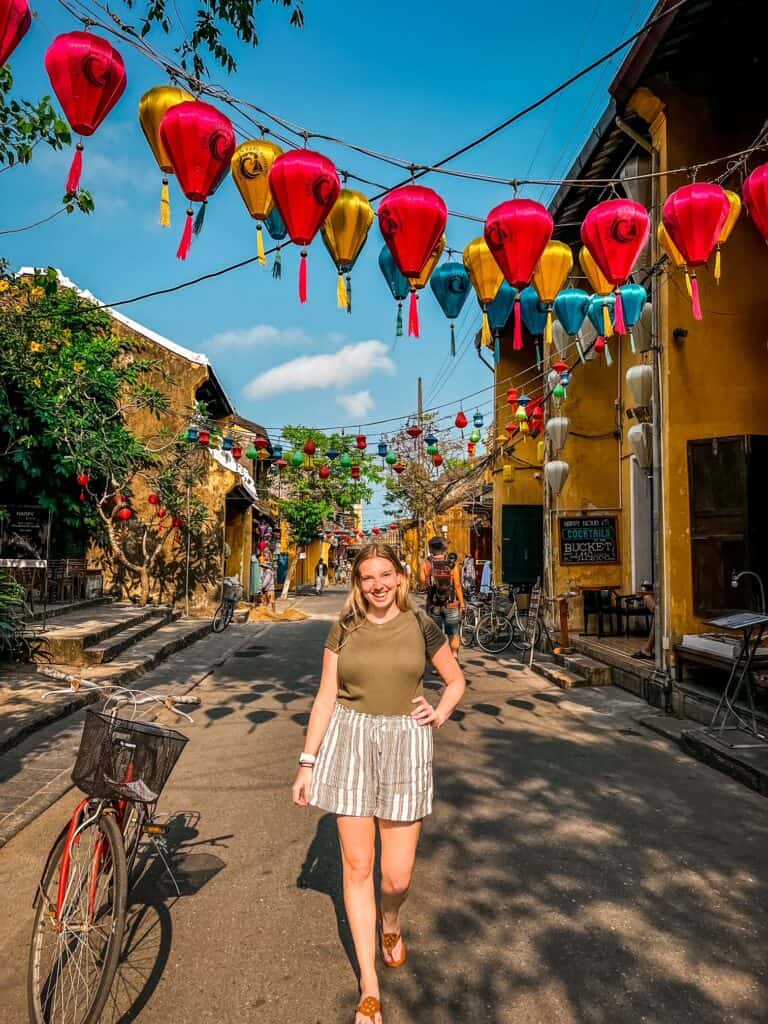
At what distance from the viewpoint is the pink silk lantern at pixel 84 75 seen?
11.0 feet

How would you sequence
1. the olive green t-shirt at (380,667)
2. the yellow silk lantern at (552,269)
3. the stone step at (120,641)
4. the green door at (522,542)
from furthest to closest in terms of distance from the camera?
the green door at (522,542) < the stone step at (120,641) < the yellow silk lantern at (552,269) < the olive green t-shirt at (380,667)

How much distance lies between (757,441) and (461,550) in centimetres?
2924

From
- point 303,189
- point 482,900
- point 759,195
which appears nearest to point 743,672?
point 482,900

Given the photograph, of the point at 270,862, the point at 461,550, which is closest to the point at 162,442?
the point at 270,862

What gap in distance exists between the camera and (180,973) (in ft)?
8.73

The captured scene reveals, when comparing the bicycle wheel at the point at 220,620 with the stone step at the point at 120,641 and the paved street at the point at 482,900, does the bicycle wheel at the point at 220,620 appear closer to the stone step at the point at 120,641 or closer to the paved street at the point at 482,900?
the stone step at the point at 120,641

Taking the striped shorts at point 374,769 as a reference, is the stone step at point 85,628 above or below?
below

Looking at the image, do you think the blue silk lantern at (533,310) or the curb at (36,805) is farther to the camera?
the blue silk lantern at (533,310)

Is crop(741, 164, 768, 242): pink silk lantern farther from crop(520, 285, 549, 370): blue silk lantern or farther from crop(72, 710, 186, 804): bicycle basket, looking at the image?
crop(72, 710, 186, 804): bicycle basket

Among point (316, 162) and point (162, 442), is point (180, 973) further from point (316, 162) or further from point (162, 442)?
point (162, 442)

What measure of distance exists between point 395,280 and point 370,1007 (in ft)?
15.3

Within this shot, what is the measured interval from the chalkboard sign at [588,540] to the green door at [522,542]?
2.79 m

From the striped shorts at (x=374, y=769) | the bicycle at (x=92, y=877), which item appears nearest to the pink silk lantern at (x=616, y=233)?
the striped shorts at (x=374, y=769)

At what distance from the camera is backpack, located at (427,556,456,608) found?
8938 millimetres
